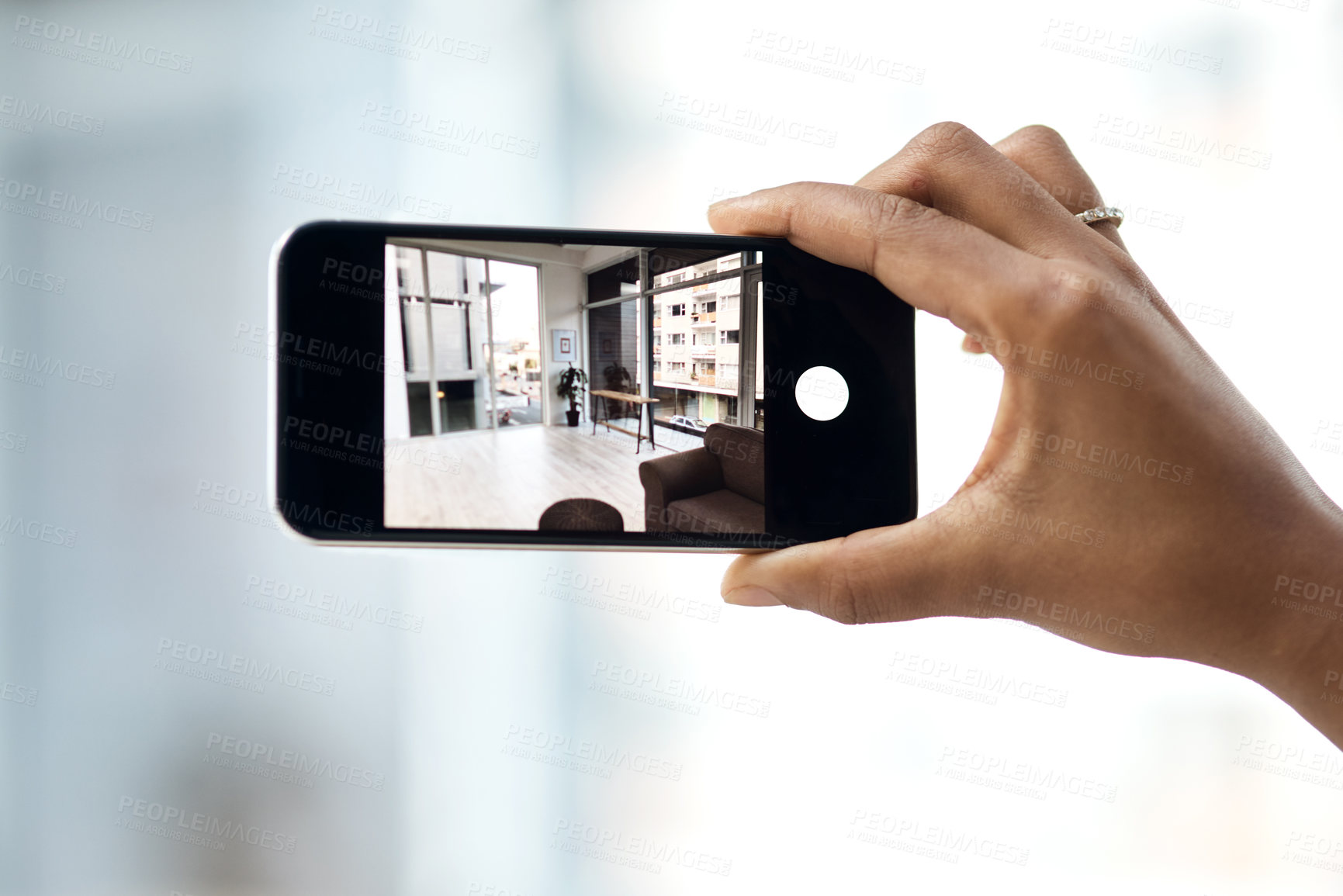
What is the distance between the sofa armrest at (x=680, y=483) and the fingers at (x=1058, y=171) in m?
0.50

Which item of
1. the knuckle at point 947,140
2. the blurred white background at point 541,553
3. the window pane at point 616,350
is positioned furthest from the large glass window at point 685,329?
the blurred white background at point 541,553

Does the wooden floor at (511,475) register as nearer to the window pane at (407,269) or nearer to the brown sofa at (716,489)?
the brown sofa at (716,489)

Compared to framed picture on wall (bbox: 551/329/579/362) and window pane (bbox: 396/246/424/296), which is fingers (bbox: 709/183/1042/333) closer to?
framed picture on wall (bbox: 551/329/579/362)

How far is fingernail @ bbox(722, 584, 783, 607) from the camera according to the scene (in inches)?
18.8

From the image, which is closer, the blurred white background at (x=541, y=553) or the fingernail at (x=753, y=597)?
the fingernail at (x=753, y=597)

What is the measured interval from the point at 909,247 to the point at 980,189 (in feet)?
0.38

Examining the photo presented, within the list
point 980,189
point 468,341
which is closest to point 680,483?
point 468,341

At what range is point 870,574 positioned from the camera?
441 millimetres

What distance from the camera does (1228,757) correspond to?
1086 mm

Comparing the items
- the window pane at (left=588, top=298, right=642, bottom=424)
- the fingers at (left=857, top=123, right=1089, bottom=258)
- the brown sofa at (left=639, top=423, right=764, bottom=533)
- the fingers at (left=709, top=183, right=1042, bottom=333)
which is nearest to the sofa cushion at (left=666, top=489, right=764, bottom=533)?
the brown sofa at (left=639, top=423, right=764, bottom=533)

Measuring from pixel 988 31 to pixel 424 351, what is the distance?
46.6 inches

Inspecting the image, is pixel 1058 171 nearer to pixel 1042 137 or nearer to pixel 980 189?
pixel 1042 137

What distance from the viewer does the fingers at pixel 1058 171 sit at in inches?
22.8

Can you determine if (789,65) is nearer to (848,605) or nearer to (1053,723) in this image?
(848,605)
